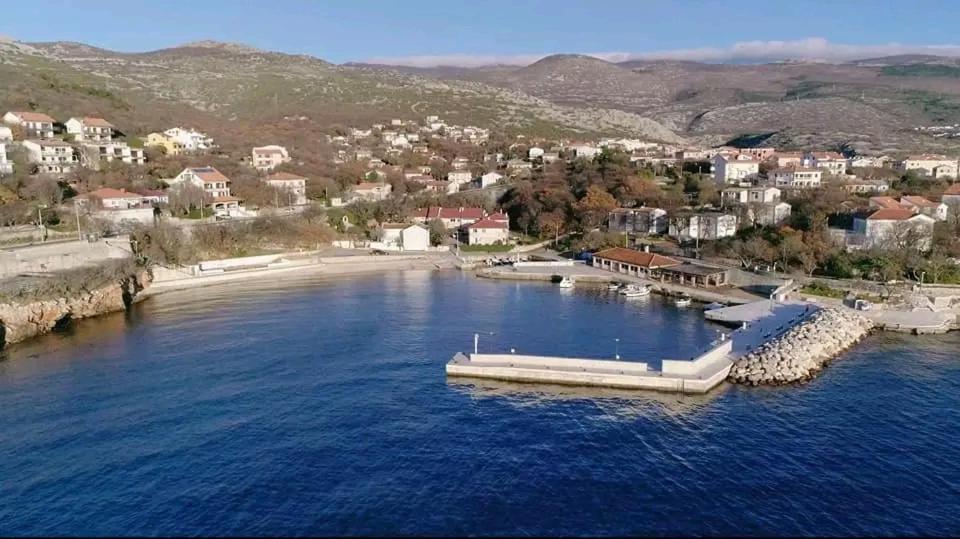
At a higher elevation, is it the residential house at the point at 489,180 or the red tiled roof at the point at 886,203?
the residential house at the point at 489,180

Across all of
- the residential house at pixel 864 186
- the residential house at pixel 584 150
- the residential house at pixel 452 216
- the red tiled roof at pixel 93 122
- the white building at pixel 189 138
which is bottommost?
the residential house at pixel 452 216

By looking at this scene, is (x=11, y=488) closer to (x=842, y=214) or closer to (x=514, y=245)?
(x=514, y=245)

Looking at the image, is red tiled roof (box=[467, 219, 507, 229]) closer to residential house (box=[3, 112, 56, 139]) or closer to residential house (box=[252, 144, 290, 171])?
residential house (box=[252, 144, 290, 171])

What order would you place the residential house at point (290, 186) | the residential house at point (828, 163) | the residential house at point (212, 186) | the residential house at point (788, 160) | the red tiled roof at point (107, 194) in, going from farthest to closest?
the residential house at point (788, 160) < the residential house at point (828, 163) < the residential house at point (290, 186) < the residential house at point (212, 186) < the red tiled roof at point (107, 194)

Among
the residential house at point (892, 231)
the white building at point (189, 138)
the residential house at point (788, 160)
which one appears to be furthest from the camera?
the white building at point (189, 138)

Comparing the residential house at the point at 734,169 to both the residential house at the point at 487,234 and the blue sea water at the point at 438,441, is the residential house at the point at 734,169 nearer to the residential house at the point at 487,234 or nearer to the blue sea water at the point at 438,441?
the residential house at the point at 487,234

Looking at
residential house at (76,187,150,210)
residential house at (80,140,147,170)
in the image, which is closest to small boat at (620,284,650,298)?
residential house at (76,187,150,210)

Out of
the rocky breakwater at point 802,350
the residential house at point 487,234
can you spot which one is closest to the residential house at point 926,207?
A: the rocky breakwater at point 802,350
